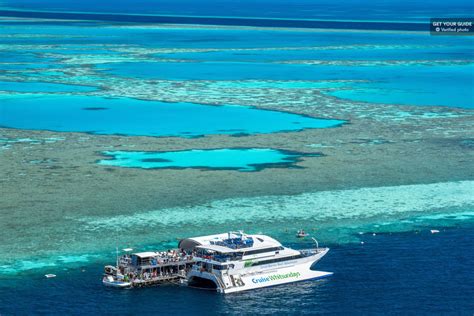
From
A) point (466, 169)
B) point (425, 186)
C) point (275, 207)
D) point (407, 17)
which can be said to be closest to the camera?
point (275, 207)

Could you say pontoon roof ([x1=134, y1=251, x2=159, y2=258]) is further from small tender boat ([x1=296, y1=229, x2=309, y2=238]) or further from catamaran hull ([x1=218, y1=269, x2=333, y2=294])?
small tender boat ([x1=296, y1=229, x2=309, y2=238])

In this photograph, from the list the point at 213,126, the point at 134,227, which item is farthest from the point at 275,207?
the point at 213,126

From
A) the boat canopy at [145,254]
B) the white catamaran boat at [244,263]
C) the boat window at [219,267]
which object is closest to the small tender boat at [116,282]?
the boat canopy at [145,254]

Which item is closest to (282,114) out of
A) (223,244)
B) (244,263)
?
(223,244)

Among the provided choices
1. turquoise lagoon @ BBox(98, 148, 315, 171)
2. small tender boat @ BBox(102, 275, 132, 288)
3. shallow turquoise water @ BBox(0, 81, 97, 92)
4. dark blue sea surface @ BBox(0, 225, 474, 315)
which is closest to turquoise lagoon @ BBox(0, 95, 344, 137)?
shallow turquoise water @ BBox(0, 81, 97, 92)

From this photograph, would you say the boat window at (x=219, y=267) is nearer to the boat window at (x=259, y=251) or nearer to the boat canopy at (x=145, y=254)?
the boat window at (x=259, y=251)

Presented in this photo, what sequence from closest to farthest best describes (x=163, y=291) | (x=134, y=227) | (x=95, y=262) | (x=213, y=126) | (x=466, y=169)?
(x=163, y=291)
(x=95, y=262)
(x=134, y=227)
(x=466, y=169)
(x=213, y=126)

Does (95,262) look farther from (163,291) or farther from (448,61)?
(448,61)
